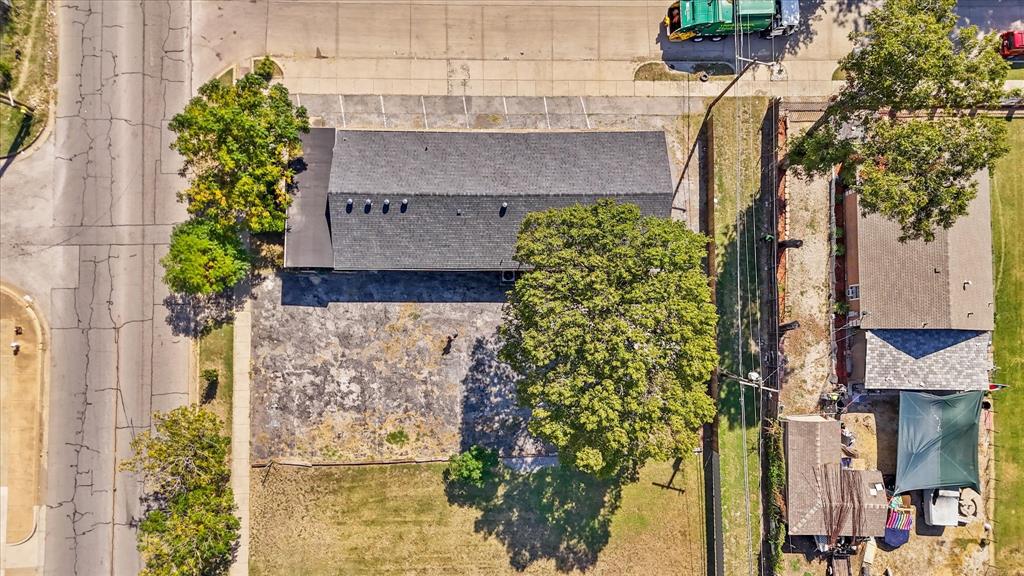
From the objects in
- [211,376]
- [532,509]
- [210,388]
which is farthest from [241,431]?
[532,509]

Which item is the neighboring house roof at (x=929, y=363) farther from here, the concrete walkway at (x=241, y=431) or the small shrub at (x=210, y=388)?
the small shrub at (x=210, y=388)

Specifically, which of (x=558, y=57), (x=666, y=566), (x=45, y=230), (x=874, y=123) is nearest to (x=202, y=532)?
(x=45, y=230)

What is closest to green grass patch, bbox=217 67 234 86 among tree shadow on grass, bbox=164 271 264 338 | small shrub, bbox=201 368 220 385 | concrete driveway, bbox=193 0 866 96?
concrete driveway, bbox=193 0 866 96

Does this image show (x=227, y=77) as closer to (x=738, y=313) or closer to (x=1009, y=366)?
(x=738, y=313)

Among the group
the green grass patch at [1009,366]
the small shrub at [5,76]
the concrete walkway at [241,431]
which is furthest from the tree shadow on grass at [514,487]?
the small shrub at [5,76]

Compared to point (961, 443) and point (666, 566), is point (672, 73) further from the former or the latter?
point (666, 566)

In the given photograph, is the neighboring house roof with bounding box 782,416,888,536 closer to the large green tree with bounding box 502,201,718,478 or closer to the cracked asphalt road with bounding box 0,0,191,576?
the large green tree with bounding box 502,201,718,478
